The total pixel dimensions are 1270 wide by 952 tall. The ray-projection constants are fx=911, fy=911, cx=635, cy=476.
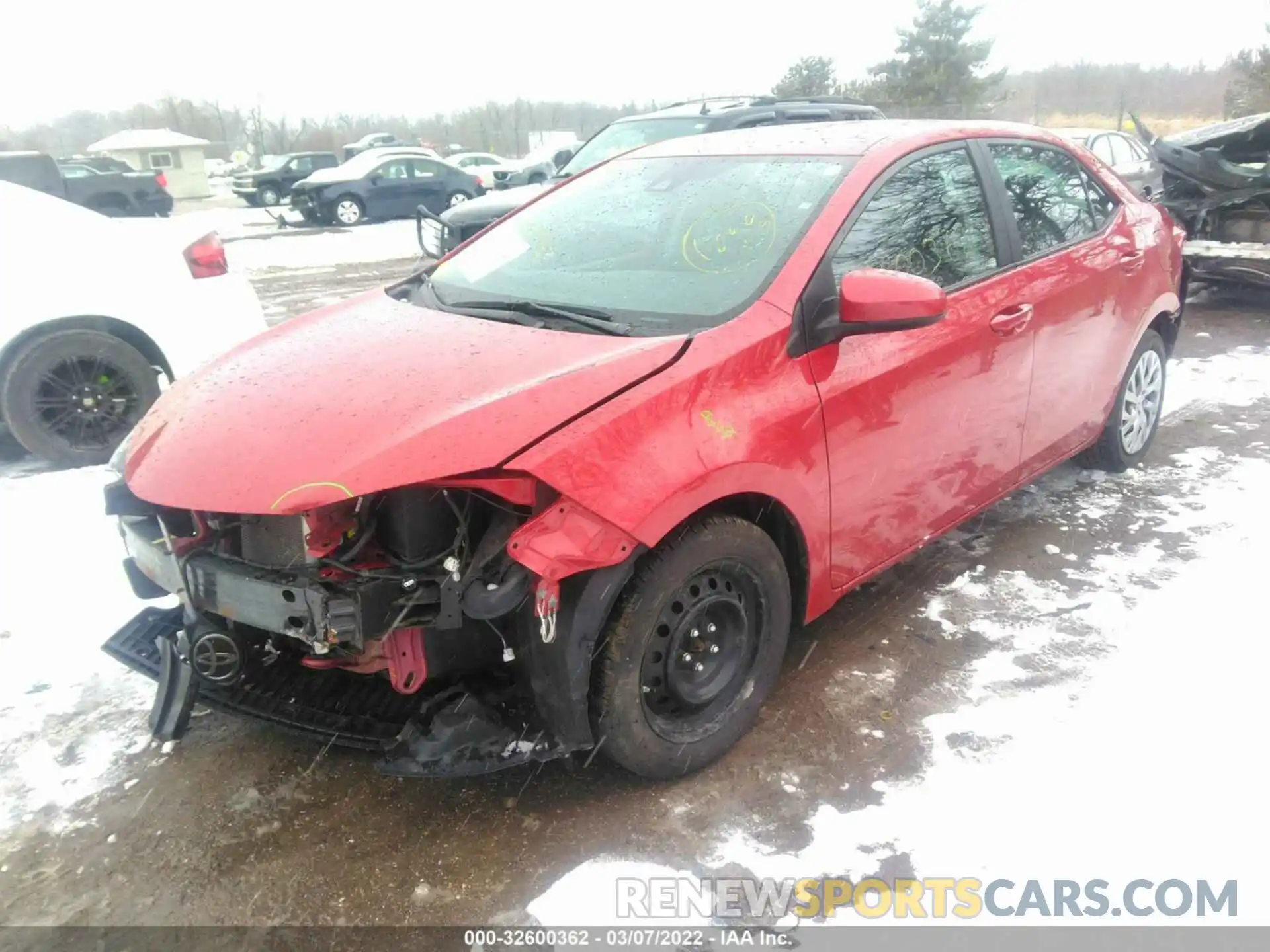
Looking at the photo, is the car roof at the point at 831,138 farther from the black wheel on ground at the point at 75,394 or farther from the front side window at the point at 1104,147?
the front side window at the point at 1104,147

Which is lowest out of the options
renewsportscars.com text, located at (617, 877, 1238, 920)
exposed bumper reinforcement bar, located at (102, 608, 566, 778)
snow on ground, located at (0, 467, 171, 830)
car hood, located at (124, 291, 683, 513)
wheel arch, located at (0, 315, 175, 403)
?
renewsportscars.com text, located at (617, 877, 1238, 920)

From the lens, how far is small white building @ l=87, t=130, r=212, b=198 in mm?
35625

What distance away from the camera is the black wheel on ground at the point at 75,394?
4797mm

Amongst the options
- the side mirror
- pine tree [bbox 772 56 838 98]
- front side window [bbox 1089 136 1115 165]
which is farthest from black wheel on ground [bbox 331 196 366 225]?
pine tree [bbox 772 56 838 98]

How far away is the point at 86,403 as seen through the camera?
4977 mm

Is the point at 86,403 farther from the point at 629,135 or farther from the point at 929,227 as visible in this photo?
the point at 629,135

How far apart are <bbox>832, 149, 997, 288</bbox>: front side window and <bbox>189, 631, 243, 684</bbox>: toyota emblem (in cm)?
202

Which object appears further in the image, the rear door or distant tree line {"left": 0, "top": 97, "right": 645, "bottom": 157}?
distant tree line {"left": 0, "top": 97, "right": 645, "bottom": 157}

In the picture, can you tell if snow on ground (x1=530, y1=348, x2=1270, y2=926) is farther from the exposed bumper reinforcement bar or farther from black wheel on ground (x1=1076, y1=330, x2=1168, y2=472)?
black wheel on ground (x1=1076, y1=330, x2=1168, y2=472)

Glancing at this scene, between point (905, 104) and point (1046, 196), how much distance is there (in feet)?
120

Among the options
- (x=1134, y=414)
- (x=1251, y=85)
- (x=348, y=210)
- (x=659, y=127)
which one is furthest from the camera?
(x=1251, y=85)

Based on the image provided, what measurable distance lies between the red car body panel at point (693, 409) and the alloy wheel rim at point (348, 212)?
17.9m

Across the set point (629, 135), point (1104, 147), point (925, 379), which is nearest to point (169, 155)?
point (629, 135)

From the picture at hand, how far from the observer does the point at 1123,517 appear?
4168mm
